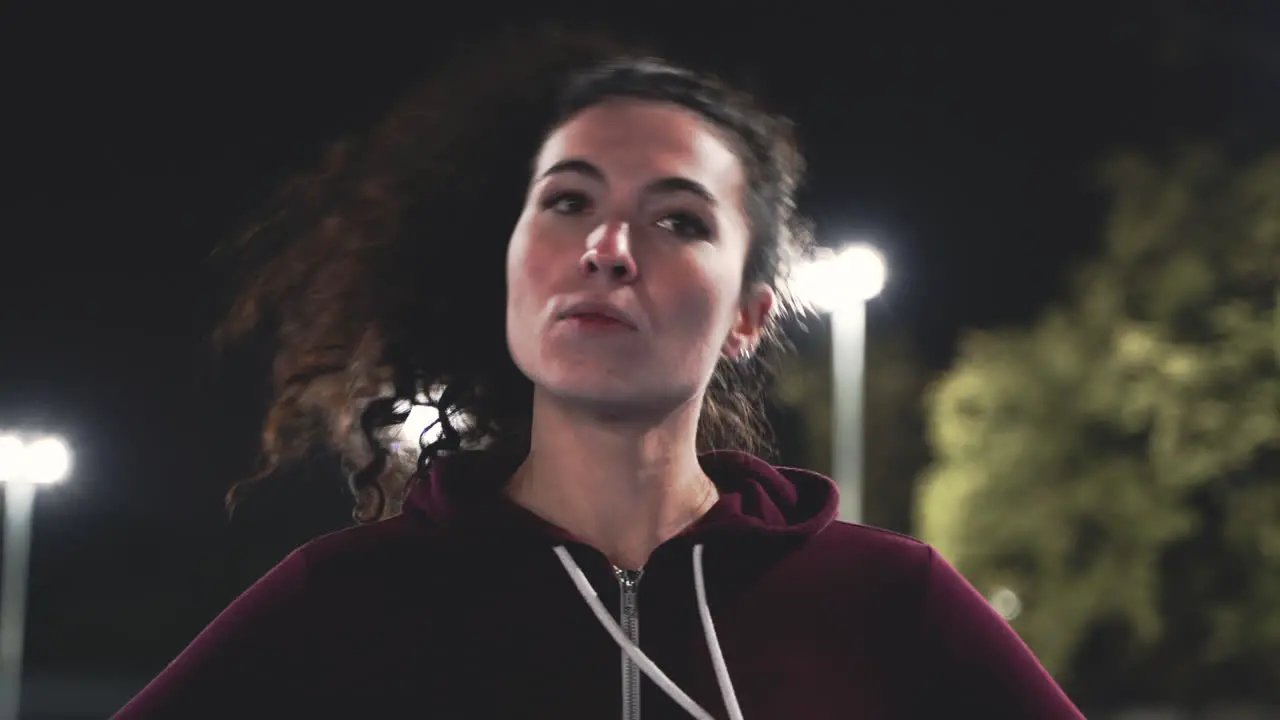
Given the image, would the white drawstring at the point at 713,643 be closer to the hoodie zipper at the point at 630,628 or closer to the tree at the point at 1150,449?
the hoodie zipper at the point at 630,628

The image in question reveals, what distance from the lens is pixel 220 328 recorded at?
10.3 ft

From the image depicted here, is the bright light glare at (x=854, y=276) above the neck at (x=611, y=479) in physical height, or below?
above

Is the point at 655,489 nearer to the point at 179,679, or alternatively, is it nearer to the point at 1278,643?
the point at 179,679

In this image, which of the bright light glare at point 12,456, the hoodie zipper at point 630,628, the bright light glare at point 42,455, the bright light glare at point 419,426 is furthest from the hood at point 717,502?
the bright light glare at point 12,456

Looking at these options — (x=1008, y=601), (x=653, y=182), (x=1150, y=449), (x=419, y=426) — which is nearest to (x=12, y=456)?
(x=1008, y=601)

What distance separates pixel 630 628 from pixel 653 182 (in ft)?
2.28

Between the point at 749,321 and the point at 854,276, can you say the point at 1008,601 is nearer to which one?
the point at 854,276

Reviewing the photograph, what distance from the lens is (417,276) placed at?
3.10m

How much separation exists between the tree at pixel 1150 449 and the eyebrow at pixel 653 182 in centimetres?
1759

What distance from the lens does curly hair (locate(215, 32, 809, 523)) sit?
10.0ft

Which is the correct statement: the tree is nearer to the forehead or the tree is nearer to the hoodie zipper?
the forehead

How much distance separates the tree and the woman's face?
57.6 feet

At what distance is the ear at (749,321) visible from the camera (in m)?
2.92

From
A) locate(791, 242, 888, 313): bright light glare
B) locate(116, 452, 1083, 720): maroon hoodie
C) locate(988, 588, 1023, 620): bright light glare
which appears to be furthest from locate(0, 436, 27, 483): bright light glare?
locate(116, 452, 1083, 720): maroon hoodie
